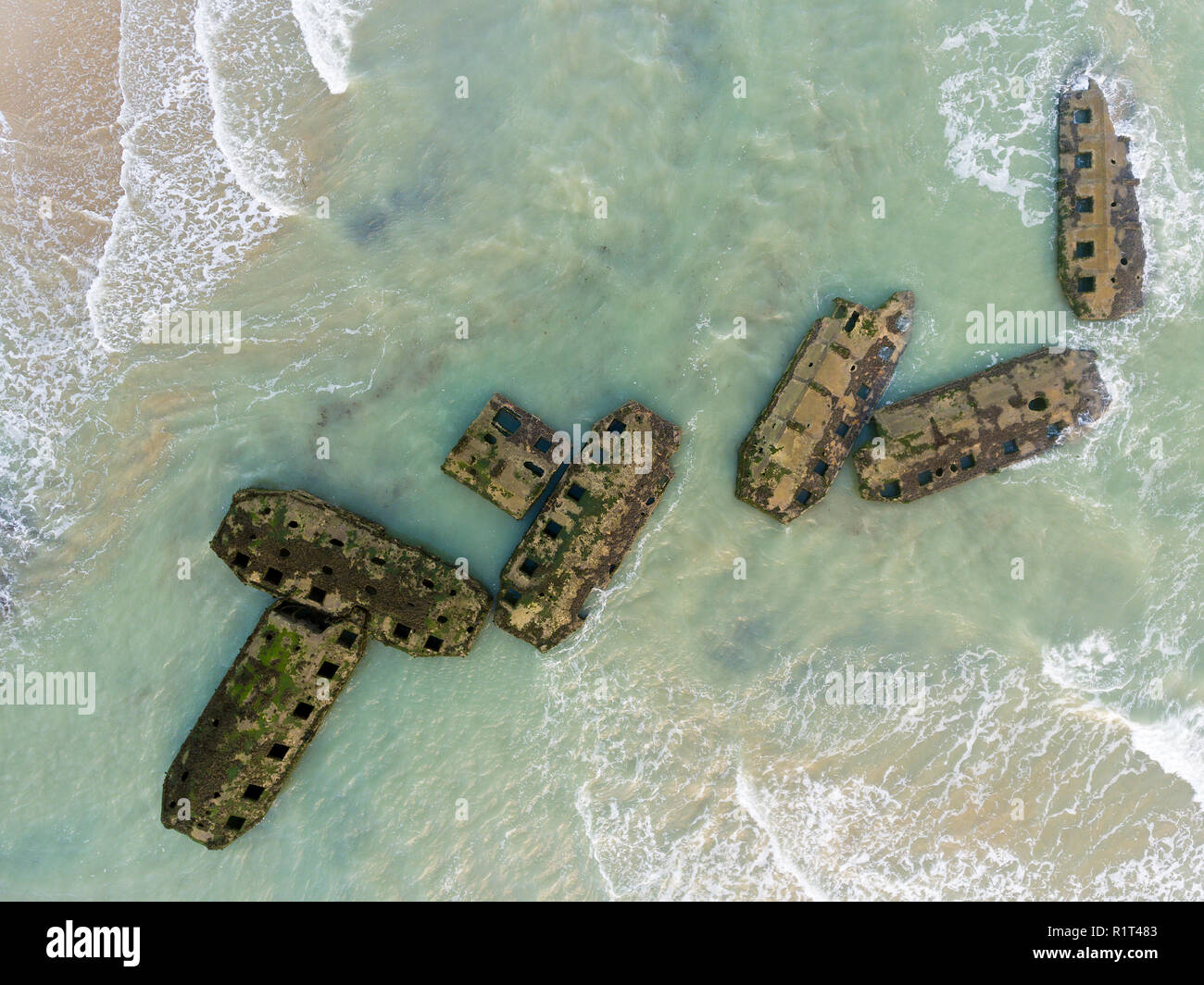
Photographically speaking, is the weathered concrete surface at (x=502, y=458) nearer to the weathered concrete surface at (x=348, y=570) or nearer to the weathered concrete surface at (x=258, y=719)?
the weathered concrete surface at (x=348, y=570)

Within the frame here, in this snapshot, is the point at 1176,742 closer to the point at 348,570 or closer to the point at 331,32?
the point at 348,570

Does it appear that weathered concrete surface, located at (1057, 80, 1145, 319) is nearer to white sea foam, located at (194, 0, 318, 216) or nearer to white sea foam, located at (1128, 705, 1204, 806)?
white sea foam, located at (1128, 705, 1204, 806)

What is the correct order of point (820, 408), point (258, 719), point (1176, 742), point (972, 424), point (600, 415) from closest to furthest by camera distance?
1. point (258, 719)
2. point (820, 408)
3. point (972, 424)
4. point (600, 415)
5. point (1176, 742)

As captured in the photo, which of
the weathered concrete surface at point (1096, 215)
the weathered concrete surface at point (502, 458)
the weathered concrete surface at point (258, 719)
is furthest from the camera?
the weathered concrete surface at point (1096, 215)

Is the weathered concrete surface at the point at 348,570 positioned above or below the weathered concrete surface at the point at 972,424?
below

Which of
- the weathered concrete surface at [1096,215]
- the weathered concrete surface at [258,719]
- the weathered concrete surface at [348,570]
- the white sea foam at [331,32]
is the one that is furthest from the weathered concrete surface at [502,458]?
the weathered concrete surface at [1096,215]

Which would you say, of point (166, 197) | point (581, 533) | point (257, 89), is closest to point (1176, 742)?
point (581, 533)
